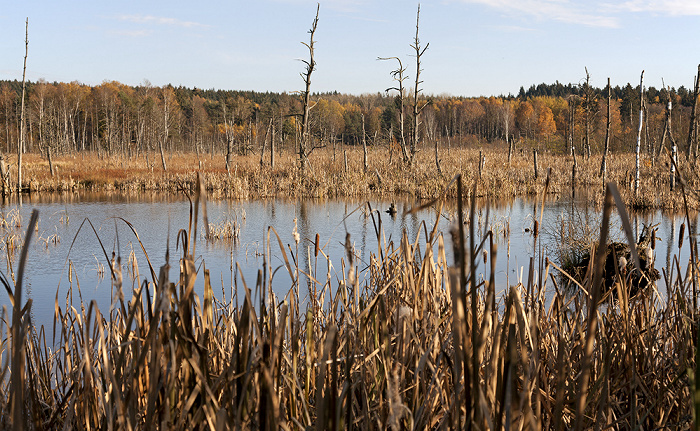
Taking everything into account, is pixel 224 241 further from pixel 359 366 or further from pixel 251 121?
pixel 251 121

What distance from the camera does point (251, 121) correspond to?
69438mm

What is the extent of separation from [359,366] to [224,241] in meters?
8.66

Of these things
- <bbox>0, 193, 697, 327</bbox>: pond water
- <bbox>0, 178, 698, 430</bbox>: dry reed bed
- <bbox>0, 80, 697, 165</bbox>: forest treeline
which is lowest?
<bbox>0, 193, 697, 327</bbox>: pond water

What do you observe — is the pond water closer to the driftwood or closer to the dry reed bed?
the driftwood

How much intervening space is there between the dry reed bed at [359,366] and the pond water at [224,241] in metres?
1.08

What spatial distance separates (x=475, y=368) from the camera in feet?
2.60

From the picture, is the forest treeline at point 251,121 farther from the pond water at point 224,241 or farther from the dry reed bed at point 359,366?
the dry reed bed at point 359,366

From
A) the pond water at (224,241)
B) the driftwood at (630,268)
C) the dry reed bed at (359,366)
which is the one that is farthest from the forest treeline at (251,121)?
the dry reed bed at (359,366)

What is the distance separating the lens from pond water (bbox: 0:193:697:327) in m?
6.60

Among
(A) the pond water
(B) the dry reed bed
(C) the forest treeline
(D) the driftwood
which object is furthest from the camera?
(C) the forest treeline

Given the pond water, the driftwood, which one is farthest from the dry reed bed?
the pond water

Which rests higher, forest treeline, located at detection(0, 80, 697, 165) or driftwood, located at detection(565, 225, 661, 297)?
forest treeline, located at detection(0, 80, 697, 165)

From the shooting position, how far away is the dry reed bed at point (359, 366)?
96 centimetres

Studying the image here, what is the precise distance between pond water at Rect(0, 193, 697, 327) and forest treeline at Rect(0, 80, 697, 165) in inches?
799
